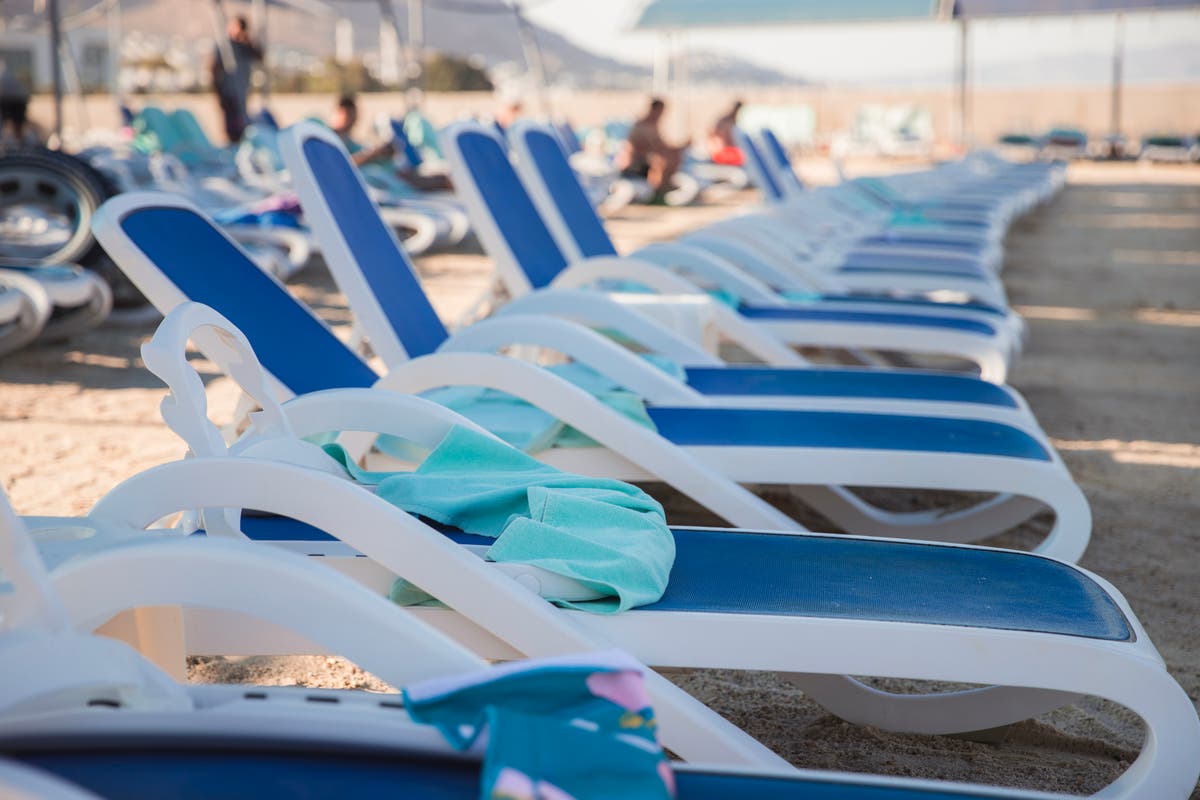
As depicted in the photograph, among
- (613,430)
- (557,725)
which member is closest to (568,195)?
(613,430)

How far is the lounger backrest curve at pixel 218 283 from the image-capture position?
2.37 metres

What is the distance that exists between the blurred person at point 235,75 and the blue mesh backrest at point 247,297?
10335mm

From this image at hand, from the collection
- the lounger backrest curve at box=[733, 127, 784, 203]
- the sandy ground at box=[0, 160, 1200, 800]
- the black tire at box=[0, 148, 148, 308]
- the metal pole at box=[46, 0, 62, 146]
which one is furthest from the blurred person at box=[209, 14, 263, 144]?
the black tire at box=[0, 148, 148, 308]

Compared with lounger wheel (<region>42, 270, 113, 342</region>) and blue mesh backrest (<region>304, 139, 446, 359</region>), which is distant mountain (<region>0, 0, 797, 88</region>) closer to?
lounger wheel (<region>42, 270, 113, 342</region>)

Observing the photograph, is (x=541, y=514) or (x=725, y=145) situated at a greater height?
(x=541, y=514)

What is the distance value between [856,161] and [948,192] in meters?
15.5

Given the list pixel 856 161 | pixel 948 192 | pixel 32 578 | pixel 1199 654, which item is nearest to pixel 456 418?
pixel 32 578

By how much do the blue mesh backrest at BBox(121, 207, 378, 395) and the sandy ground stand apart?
23.8 inches

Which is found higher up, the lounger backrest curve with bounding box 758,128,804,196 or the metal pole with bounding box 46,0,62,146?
the metal pole with bounding box 46,0,62,146

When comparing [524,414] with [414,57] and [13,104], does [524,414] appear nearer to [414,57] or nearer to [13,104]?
[13,104]

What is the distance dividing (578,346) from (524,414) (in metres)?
0.25

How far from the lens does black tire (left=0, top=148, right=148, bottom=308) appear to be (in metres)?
5.71

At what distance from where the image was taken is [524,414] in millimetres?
2633

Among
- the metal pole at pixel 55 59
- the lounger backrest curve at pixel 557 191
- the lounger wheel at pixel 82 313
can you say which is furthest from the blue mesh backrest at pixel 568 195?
the metal pole at pixel 55 59
